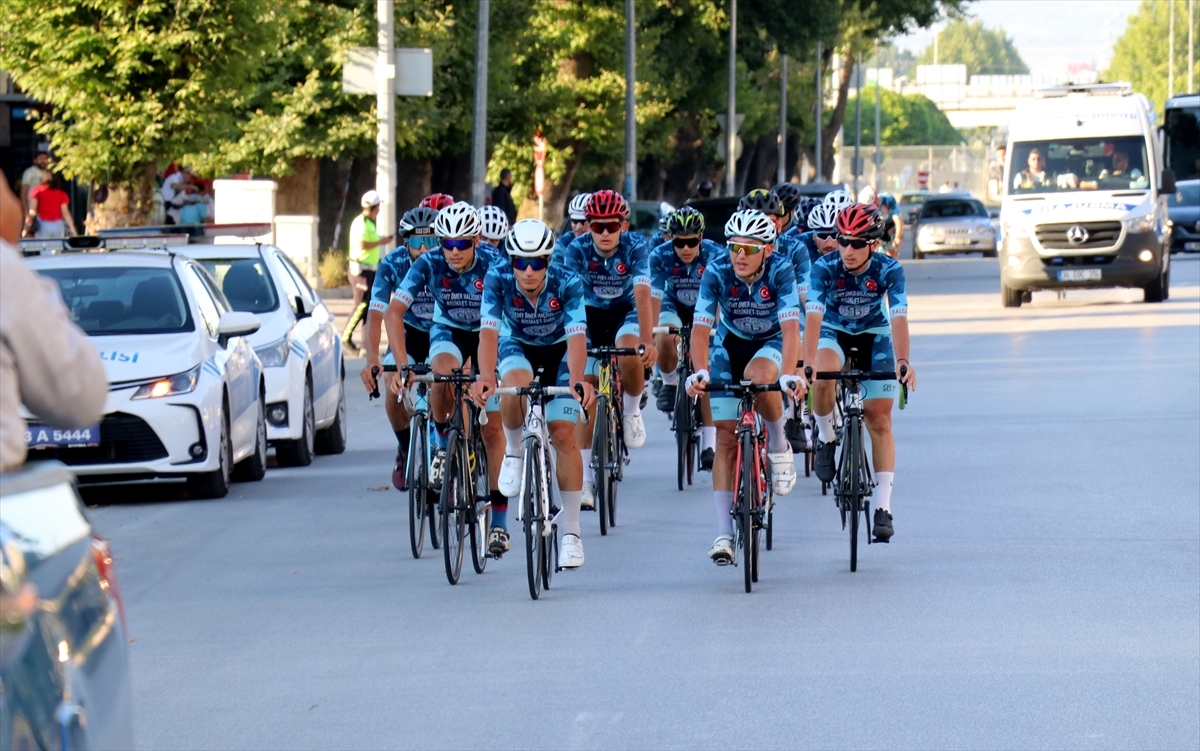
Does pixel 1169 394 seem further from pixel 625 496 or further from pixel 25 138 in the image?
pixel 25 138

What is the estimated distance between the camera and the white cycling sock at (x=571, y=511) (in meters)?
10.2

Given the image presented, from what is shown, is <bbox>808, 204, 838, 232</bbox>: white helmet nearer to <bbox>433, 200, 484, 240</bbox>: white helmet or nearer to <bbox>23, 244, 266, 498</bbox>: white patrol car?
<bbox>433, 200, 484, 240</bbox>: white helmet

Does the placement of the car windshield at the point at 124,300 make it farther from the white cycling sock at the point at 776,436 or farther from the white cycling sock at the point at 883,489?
the white cycling sock at the point at 883,489

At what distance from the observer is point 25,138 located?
4125 cm

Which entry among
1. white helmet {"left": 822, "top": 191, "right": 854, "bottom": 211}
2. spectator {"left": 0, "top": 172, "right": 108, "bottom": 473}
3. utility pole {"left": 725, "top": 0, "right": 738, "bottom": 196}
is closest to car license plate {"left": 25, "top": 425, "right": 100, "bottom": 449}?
white helmet {"left": 822, "top": 191, "right": 854, "bottom": 211}

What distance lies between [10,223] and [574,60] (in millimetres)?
46799

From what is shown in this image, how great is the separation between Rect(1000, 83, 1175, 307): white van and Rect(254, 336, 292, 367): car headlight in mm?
17924

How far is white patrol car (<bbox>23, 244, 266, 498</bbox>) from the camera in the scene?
13.1 metres

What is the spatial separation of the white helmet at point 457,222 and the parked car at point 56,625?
750 cm

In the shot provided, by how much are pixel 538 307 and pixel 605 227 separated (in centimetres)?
363

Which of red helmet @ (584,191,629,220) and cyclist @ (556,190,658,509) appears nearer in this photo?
red helmet @ (584,191,629,220)

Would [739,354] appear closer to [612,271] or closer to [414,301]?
[414,301]

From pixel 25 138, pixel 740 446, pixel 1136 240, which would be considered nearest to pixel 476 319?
pixel 740 446

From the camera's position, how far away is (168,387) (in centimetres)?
1323
